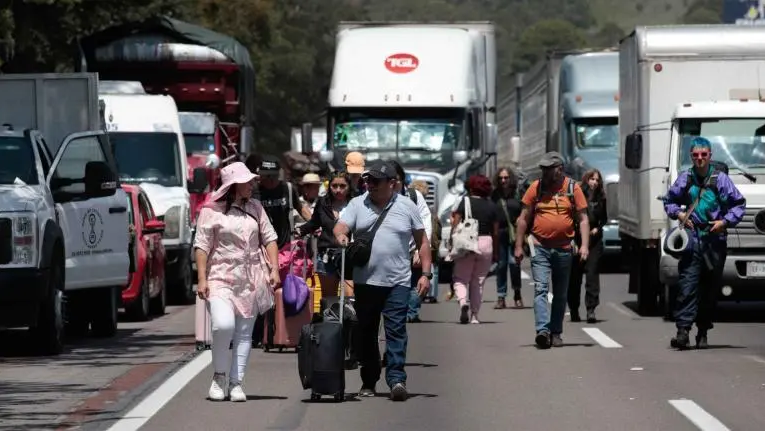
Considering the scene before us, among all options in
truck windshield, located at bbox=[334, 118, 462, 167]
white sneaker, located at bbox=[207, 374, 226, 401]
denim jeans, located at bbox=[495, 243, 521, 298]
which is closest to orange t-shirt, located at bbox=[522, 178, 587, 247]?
white sneaker, located at bbox=[207, 374, 226, 401]

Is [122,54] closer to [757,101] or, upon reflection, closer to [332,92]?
[332,92]

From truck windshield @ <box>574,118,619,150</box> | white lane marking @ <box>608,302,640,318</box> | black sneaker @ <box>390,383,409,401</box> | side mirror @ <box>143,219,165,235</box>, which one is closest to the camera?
black sneaker @ <box>390,383,409,401</box>

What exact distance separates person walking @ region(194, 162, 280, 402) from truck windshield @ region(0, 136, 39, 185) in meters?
4.93

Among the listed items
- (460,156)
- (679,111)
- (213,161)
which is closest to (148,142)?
(213,161)

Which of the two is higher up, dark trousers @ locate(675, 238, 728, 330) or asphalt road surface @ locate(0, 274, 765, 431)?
dark trousers @ locate(675, 238, 728, 330)

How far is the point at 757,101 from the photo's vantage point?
72.6 feet

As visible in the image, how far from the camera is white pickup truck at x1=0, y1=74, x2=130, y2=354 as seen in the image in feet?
56.4

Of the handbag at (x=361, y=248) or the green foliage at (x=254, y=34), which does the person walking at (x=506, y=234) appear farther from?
the green foliage at (x=254, y=34)

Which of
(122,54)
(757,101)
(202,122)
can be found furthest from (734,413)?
(122,54)

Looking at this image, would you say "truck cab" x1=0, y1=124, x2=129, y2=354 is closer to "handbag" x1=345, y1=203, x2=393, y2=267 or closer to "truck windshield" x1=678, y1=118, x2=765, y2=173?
"handbag" x1=345, y1=203, x2=393, y2=267

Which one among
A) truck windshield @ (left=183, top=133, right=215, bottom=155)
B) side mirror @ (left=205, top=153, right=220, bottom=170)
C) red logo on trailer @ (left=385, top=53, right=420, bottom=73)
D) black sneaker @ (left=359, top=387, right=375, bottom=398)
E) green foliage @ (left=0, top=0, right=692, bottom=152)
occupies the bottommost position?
black sneaker @ (left=359, top=387, right=375, bottom=398)

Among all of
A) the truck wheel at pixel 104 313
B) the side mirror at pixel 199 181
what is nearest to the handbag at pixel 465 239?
the truck wheel at pixel 104 313

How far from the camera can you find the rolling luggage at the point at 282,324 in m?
17.7

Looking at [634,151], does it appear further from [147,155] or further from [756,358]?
[147,155]
